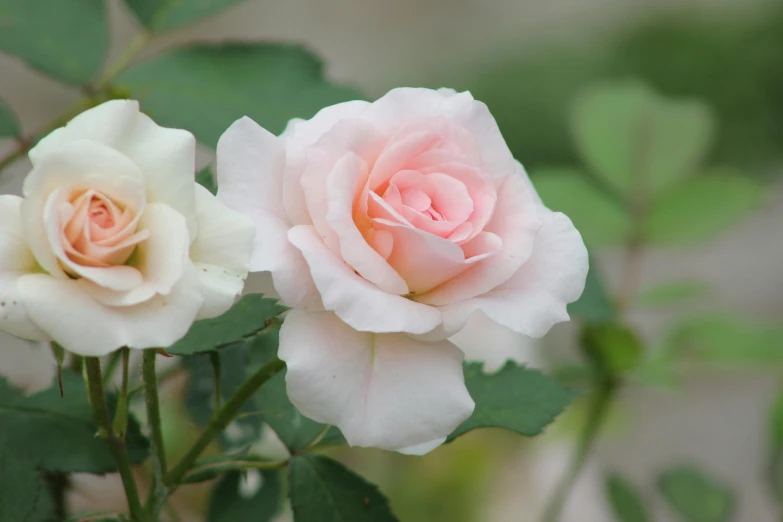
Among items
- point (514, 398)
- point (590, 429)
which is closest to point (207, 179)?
point (514, 398)

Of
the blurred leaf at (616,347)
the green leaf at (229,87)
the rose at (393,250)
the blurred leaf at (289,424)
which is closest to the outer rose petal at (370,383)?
the rose at (393,250)

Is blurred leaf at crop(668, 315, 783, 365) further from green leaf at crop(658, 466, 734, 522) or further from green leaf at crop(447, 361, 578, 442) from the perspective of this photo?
green leaf at crop(447, 361, 578, 442)

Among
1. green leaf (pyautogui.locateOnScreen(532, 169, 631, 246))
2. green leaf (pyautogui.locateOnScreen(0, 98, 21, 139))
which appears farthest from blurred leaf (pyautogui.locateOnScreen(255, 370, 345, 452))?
green leaf (pyautogui.locateOnScreen(532, 169, 631, 246))

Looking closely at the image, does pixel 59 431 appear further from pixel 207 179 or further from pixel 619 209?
pixel 619 209

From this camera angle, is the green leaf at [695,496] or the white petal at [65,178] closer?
the white petal at [65,178]

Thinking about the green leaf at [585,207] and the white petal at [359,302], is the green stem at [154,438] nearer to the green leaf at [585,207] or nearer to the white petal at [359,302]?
the white petal at [359,302]

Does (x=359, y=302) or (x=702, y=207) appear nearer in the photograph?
(x=359, y=302)
